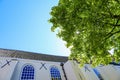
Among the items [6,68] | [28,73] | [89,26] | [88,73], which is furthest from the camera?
[88,73]

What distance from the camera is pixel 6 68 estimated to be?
40.2ft

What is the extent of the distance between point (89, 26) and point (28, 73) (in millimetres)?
9742

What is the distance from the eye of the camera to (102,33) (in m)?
9.06

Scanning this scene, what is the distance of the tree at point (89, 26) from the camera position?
327 inches

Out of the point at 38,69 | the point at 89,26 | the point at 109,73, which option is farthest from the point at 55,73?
the point at 89,26

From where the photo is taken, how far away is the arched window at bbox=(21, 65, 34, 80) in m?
13.1

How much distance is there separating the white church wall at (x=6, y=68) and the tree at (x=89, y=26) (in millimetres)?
6508

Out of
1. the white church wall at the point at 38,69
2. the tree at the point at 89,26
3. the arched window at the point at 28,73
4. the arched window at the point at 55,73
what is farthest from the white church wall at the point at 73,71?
the arched window at the point at 28,73

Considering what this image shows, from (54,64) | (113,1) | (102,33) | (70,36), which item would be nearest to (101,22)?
(102,33)

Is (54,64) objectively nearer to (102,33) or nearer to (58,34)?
(58,34)

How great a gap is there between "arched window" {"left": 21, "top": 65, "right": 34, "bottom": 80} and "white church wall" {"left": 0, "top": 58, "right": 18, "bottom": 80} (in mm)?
1535

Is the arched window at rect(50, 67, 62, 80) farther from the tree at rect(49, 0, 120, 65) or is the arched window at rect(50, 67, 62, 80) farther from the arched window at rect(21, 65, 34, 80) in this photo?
the tree at rect(49, 0, 120, 65)

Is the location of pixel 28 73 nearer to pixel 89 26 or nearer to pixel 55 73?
pixel 55 73

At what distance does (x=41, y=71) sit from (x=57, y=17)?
8.13 meters
